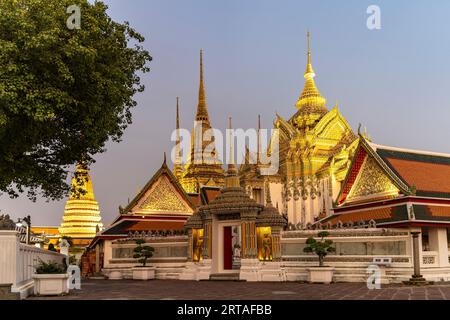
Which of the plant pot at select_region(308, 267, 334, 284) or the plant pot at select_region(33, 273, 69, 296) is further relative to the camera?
the plant pot at select_region(308, 267, 334, 284)

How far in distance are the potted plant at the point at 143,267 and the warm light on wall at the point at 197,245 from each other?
257 centimetres

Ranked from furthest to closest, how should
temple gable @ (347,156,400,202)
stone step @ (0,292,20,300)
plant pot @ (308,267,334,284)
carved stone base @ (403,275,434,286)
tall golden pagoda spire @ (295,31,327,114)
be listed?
tall golden pagoda spire @ (295,31,327,114) < temple gable @ (347,156,400,202) < plant pot @ (308,267,334,284) < carved stone base @ (403,275,434,286) < stone step @ (0,292,20,300)

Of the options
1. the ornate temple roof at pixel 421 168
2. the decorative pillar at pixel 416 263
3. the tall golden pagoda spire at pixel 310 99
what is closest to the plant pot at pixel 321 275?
the decorative pillar at pixel 416 263

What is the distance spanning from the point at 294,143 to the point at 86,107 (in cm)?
3037

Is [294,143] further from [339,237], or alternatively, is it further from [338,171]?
[339,237]

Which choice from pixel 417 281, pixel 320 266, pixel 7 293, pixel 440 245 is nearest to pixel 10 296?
pixel 7 293

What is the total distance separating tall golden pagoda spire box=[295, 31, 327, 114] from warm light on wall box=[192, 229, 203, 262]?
23.8 metres

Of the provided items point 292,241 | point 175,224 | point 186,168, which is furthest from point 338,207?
point 186,168

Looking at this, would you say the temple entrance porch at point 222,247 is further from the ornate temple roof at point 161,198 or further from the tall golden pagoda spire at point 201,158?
the tall golden pagoda spire at point 201,158

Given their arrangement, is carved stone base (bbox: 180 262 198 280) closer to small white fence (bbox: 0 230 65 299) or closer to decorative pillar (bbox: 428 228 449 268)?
decorative pillar (bbox: 428 228 449 268)

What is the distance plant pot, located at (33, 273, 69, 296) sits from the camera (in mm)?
15773

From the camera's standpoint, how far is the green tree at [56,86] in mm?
15961

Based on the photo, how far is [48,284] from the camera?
15.9 metres

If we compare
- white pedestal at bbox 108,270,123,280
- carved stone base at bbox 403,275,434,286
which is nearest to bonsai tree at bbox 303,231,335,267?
carved stone base at bbox 403,275,434,286
